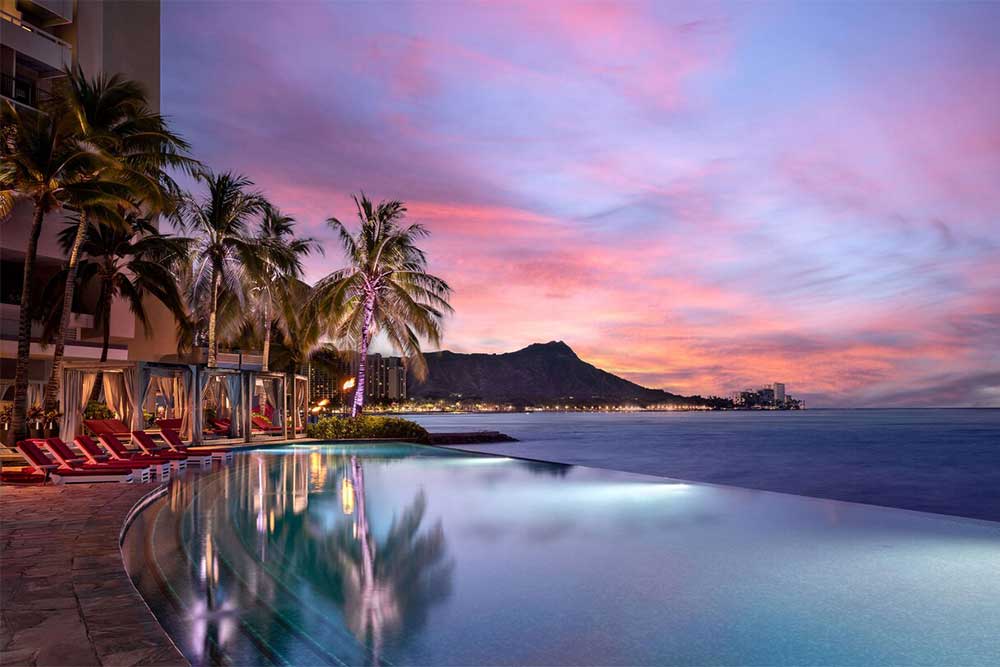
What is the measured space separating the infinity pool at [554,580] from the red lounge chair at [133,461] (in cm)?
52

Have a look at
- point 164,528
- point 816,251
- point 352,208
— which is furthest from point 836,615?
point 816,251

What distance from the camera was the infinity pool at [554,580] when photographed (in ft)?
14.6

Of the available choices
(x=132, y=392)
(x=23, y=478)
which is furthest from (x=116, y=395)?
(x=23, y=478)

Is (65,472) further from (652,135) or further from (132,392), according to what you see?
(652,135)

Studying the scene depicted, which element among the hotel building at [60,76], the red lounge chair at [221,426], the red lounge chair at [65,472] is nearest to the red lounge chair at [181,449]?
the red lounge chair at [65,472]

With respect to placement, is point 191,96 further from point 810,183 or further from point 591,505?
point 810,183

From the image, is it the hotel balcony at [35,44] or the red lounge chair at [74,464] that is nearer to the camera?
the red lounge chair at [74,464]

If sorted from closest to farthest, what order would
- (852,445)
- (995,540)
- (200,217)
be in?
(995,540)
(200,217)
(852,445)

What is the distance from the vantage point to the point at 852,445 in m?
40.1

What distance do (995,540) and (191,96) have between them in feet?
74.6

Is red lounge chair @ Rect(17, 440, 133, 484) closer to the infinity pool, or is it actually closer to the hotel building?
the infinity pool

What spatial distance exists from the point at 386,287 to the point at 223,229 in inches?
204

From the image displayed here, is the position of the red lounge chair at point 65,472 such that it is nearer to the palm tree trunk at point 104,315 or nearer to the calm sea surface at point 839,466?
the palm tree trunk at point 104,315

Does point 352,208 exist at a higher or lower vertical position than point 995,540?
higher
